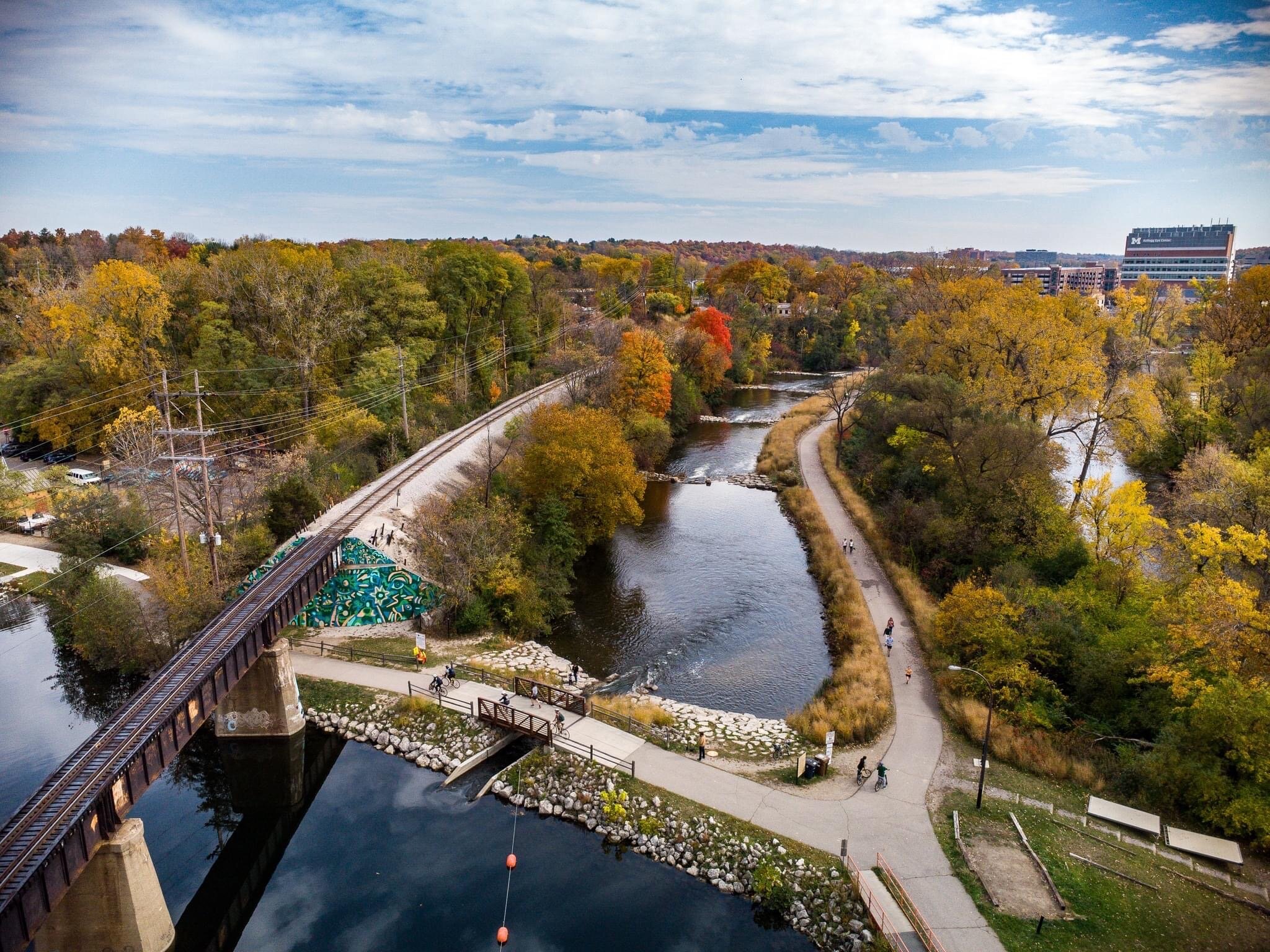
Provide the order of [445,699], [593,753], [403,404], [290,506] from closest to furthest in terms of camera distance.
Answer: [593,753] → [445,699] → [290,506] → [403,404]

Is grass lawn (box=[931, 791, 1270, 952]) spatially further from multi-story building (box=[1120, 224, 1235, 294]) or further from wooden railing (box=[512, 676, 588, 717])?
multi-story building (box=[1120, 224, 1235, 294])

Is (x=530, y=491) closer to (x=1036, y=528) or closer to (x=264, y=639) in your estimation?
(x=264, y=639)

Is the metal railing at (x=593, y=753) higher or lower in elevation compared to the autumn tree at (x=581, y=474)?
lower

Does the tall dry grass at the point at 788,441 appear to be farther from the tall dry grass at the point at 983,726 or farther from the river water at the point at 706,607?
the tall dry grass at the point at 983,726

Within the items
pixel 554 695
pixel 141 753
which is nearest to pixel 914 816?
pixel 554 695

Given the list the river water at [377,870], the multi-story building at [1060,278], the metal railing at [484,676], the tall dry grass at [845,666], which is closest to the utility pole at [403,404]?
the metal railing at [484,676]

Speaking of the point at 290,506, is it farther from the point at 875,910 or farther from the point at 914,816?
the point at 875,910

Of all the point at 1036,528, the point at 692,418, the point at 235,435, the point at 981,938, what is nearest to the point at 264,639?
the point at 981,938
